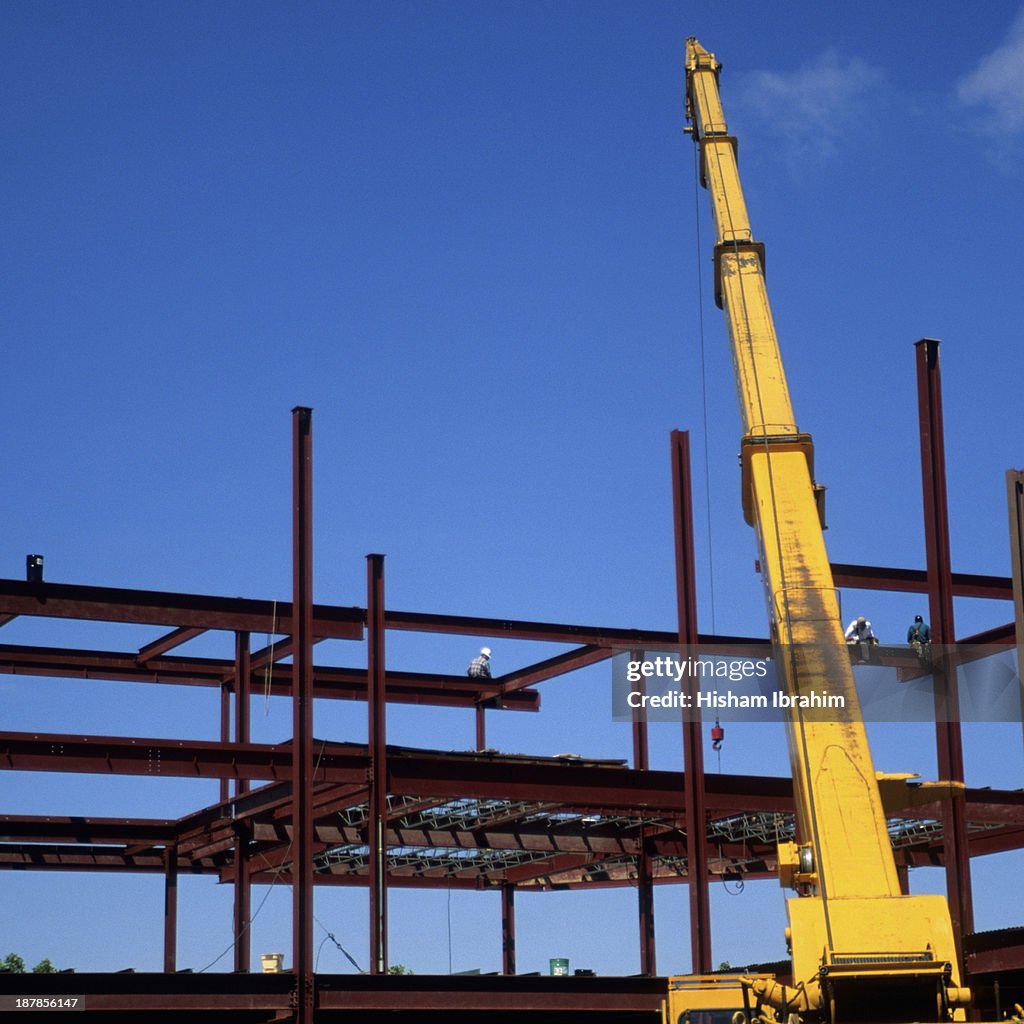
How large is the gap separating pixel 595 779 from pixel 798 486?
547 inches

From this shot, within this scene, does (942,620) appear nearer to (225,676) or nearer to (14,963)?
(225,676)

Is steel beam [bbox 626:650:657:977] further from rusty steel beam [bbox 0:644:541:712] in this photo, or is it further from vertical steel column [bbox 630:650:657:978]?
rusty steel beam [bbox 0:644:541:712]

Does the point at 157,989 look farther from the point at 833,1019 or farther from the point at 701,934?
the point at 833,1019

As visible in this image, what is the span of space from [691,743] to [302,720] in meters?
8.25

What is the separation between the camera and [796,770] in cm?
1956

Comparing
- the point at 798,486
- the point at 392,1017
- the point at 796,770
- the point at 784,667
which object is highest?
the point at 798,486

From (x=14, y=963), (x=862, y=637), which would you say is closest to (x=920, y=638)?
(x=862, y=637)

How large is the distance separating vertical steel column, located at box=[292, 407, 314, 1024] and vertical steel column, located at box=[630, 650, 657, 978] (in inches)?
464

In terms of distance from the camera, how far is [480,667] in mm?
45938

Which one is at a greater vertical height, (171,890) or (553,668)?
(553,668)

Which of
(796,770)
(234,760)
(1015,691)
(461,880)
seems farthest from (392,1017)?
(461,880)

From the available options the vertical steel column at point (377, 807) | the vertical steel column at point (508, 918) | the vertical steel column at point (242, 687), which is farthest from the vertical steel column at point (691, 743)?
the vertical steel column at point (508, 918)

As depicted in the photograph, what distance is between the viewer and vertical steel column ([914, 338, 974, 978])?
30719 millimetres

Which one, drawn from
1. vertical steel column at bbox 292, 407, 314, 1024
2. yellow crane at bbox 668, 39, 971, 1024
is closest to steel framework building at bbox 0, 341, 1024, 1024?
vertical steel column at bbox 292, 407, 314, 1024
